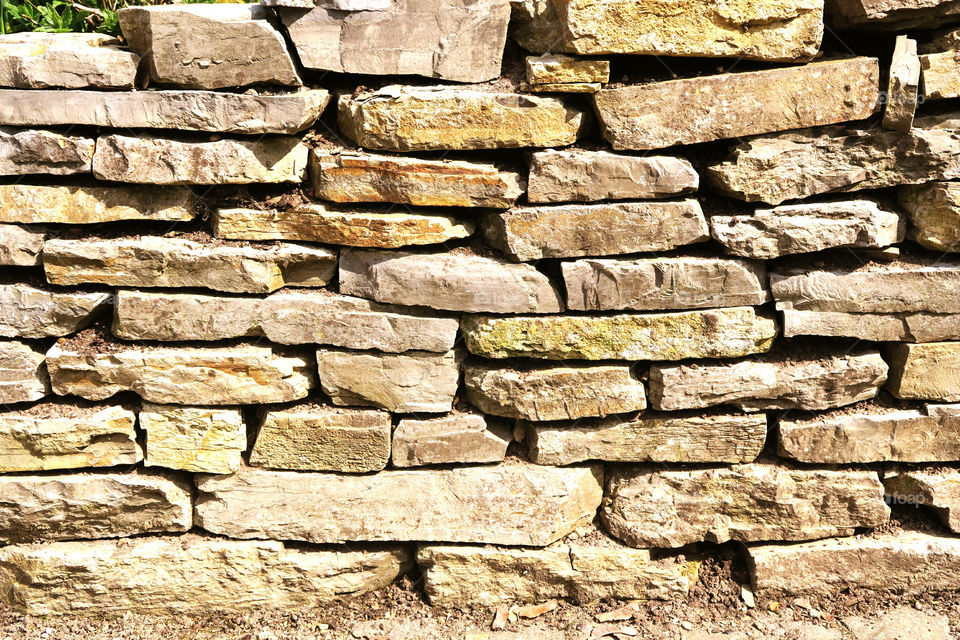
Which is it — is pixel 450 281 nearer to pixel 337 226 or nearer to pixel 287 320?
pixel 337 226

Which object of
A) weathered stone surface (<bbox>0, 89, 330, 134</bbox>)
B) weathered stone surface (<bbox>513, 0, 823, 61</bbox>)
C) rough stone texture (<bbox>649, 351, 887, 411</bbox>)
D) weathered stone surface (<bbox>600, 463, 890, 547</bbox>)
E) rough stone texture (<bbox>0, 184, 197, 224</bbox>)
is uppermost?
weathered stone surface (<bbox>513, 0, 823, 61</bbox>)

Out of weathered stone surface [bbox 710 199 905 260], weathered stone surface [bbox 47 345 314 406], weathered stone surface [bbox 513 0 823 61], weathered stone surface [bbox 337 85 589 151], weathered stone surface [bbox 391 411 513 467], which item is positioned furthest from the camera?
weathered stone surface [bbox 391 411 513 467]

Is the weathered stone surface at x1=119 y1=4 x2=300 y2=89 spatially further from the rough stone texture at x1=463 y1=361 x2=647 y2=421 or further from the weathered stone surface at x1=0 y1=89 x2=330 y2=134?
the rough stone texture at x1=463 y1=361 x2=647 y2=421

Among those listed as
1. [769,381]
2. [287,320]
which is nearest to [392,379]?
[287,320]

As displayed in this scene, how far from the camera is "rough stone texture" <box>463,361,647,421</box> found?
270 centimetres

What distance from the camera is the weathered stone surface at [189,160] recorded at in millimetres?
2475

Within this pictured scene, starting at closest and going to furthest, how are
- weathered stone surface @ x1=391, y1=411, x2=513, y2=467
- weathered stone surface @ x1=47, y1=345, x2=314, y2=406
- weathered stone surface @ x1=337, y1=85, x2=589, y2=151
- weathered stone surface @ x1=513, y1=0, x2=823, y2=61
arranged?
weathered stone surface @ x1=513, y1=0, x2=823, y2=61 → weathered stone surface @ x1=337, y1=85, x2=589, y2=151 → weathered stone surface @ x1=47, y1=345, x2=314, y2=406 → weathered stone surface @ x1=391, y1=411, x2=513, y2=467

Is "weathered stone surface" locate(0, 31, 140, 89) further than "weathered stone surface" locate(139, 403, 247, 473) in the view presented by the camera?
No

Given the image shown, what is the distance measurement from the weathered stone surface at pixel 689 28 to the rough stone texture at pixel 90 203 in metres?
1.35

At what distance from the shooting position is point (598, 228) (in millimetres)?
2557

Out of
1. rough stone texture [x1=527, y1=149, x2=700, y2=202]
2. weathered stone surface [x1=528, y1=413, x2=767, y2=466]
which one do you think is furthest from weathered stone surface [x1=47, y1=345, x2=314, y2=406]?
rough stone texture [x1=527, y1=149, x2=700, y2=202]

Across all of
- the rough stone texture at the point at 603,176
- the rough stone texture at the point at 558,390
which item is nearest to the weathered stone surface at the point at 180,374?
the rough stone texture at the point at 558,390

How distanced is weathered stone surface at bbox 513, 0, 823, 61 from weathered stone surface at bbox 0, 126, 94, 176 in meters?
1.53

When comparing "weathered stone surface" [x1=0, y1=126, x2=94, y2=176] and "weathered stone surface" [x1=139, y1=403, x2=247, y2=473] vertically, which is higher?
"weathered stone surface" [x1=0, y1=126, x2=94, y2=176]
